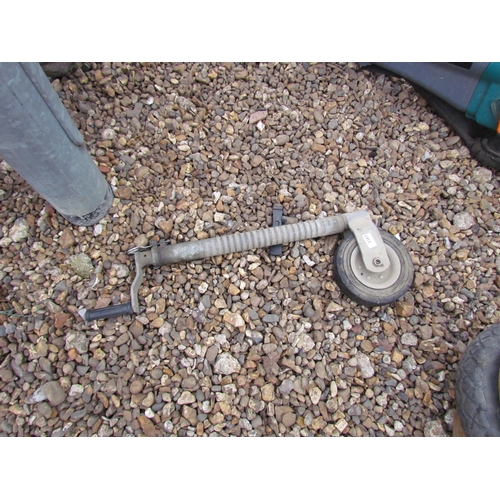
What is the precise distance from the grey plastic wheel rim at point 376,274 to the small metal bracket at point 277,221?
15.0 inches

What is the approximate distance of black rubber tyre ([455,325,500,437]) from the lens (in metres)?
1.58

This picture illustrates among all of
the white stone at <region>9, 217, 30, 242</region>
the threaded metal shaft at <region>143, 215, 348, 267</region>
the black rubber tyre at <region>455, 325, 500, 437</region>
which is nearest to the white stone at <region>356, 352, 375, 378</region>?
the black rubber tyre at <region>455, 325, 500, 437</region>

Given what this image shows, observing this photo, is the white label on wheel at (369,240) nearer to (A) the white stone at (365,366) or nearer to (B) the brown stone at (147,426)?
(A) the white stone at (365,366)

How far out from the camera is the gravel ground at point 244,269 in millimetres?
1776

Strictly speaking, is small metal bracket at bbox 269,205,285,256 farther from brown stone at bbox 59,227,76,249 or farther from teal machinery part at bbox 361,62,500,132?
teal machinery part at bbox 361,62,500,132

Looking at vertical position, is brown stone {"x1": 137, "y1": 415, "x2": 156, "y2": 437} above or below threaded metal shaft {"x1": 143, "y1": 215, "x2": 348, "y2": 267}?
below

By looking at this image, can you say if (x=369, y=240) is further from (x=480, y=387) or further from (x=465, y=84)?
(x=465, y=84)

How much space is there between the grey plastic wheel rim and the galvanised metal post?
1336 mm

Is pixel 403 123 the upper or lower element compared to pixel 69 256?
lower

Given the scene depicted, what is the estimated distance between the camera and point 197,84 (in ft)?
8.07

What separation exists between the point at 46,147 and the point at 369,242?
1.53 metres

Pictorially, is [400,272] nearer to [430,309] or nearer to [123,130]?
[430,309]
